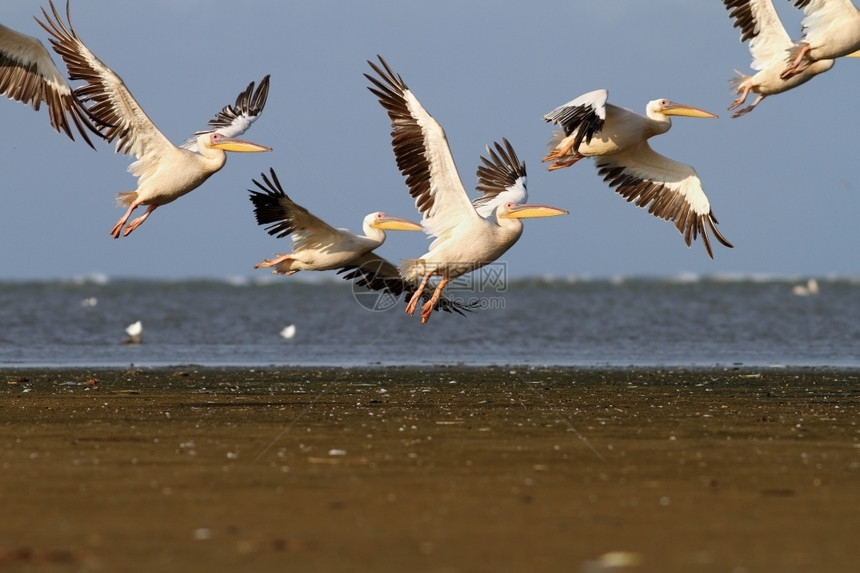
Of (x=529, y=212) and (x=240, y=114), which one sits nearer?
(x=529, y=212)

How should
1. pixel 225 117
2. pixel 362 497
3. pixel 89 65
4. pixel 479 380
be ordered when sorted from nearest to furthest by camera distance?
pixel 362 497 < pixel 89 65 < pixel 479 380 < pixel 225 117

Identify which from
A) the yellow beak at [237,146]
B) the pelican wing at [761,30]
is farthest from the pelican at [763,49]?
the yellow beak at [237,146]

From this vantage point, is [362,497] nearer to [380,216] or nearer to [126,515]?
[126,515]

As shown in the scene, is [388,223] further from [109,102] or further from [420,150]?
[109,102]

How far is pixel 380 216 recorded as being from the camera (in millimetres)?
12688

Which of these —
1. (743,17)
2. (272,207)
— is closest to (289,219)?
(272,207)

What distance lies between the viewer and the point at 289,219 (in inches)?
465

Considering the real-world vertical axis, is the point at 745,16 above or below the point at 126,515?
above

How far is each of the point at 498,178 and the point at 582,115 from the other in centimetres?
274

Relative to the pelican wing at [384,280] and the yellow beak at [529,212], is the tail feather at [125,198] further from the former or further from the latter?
the yellow beak at [529,212]

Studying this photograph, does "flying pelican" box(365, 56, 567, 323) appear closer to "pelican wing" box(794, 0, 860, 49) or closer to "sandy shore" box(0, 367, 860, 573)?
"sandy shore" box(0, 367, 860, 573)

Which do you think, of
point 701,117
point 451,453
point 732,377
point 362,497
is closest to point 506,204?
point 701,117

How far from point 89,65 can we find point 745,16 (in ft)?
23.0

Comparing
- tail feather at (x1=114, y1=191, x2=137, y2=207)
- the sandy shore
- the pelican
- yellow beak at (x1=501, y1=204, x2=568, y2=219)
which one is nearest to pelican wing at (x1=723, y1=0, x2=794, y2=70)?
the pelican
